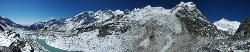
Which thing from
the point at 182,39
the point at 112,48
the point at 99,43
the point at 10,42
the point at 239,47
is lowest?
the point at 10,42

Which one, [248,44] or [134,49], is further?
[134,49]

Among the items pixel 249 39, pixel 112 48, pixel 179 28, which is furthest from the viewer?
pixel 112 48

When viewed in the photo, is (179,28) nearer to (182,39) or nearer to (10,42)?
(182,39)

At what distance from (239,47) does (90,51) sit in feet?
297

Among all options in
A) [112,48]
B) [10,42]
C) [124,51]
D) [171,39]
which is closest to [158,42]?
[171,39]

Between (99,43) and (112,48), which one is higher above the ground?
(99,43)

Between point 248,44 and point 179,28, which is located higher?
point 179,28

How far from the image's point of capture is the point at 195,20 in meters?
119

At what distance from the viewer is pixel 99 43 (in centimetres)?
15812

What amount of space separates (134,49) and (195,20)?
21.5 meters

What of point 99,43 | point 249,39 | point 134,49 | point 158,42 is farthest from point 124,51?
point 249,39

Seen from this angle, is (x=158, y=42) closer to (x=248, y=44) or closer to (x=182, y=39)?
(x=182, y=39)

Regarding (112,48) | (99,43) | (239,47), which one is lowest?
(239,47)

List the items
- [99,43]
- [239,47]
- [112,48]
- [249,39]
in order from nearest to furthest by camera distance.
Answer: [239,47], [249,39], [112,48], [99,43]
